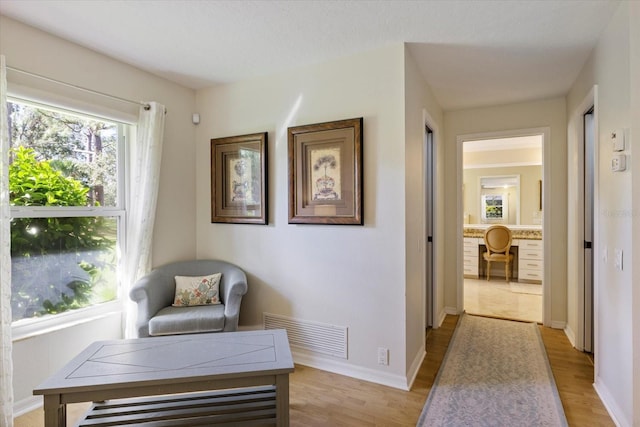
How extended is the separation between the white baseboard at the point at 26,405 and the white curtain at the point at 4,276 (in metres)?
0.21

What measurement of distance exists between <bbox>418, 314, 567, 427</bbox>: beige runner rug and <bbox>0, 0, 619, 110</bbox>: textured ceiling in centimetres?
248

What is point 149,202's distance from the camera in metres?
2.86

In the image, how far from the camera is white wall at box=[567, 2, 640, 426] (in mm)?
1783

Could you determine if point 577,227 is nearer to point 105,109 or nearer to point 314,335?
point 314,335

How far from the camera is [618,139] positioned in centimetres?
192

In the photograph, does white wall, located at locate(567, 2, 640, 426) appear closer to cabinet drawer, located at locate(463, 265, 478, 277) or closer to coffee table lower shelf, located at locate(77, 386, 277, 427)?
coffee table lower shelf, located at locate(77, 386, 277, 427)

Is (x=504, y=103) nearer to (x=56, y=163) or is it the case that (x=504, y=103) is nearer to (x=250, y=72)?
(x=250, y=72)

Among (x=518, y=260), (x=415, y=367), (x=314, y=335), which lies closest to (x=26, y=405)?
(x=314, y=335)

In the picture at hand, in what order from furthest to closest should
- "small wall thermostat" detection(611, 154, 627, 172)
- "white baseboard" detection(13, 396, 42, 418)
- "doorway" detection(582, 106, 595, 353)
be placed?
"doorway" detection(582, 106, 595, 353), "white baseboard" detection(13, 396, 42, 418), "small wall thermostat" detection(611, 154, 627, 172)

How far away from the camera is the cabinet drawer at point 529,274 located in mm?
5515

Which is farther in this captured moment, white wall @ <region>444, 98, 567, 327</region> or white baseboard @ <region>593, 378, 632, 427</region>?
white wall @ <region>444, 98, 567, 327</region>

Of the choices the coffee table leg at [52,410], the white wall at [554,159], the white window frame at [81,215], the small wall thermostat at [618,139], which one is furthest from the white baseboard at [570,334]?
the white window frame at [81,215]

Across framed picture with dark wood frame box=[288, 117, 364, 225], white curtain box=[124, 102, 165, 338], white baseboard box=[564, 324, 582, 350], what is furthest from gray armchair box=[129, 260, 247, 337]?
white baseboard box=[564, 324, 582, 350]

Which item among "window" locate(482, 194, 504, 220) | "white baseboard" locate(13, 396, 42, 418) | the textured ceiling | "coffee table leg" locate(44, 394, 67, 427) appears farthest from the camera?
"window" locate(482, 194, 504, 220)
